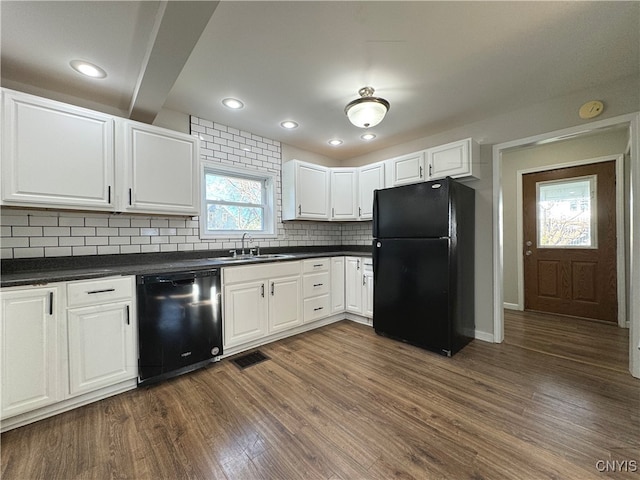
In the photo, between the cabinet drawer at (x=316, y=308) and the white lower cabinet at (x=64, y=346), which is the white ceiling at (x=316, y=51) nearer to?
the white lower cabinet at (x=64, y=346)

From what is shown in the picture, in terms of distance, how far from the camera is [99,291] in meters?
1.80

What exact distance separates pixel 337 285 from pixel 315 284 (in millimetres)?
391

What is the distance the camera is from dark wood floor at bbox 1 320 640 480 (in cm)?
128

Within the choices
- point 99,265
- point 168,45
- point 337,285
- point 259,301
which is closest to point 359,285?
point 337,285

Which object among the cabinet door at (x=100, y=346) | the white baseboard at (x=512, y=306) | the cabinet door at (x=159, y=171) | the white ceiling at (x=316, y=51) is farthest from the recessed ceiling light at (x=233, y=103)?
the white baseboard at (x=512, y=306)

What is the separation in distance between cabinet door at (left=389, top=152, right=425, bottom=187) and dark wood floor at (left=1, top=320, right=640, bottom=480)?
203 cm

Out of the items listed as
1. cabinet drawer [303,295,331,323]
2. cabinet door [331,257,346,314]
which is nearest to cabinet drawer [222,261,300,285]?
cabinet drawer [303,295,331,323]

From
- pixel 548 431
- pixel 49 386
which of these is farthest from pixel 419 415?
pixel 49 386

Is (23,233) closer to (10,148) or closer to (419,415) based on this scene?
(10,148)

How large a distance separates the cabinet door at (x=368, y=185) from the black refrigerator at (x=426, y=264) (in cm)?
51

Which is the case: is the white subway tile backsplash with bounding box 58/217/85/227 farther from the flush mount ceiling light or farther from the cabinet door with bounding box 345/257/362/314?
the cabinet door with bounding box 345/257/362/314

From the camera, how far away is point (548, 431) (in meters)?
1.50

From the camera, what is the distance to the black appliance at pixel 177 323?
1979mm

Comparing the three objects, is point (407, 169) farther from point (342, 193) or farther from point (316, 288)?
point (316, 288)
